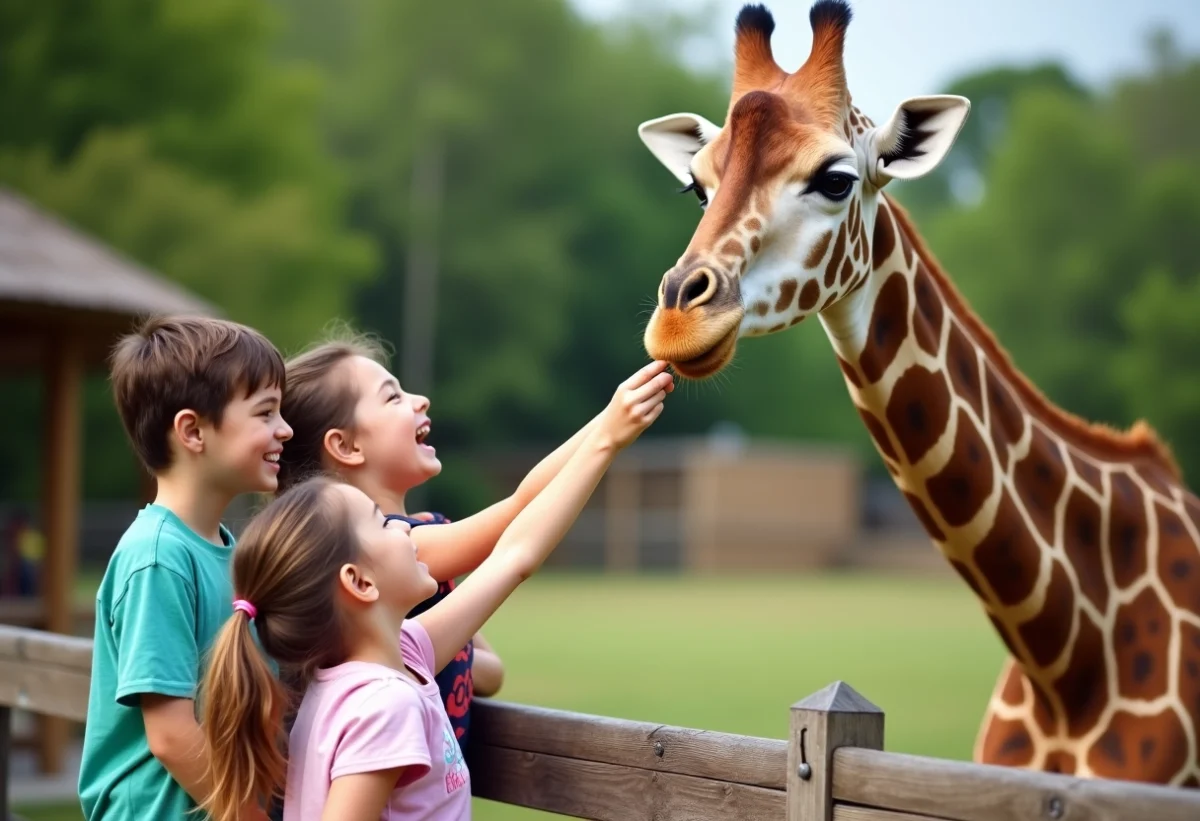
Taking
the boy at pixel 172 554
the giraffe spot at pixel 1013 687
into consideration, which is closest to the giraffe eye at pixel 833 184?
the boy at pixel 172 554

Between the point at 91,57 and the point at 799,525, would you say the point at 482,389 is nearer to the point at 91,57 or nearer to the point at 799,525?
the point at 799,525

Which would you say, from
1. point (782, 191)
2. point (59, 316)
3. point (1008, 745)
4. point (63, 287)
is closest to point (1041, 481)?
point (1008, 745)

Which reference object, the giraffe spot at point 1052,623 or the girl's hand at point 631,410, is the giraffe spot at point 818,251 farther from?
the giraffe spot at point 1052,623

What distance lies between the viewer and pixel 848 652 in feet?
50.8

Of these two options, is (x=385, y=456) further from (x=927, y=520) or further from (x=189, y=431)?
(x=927, y=520)

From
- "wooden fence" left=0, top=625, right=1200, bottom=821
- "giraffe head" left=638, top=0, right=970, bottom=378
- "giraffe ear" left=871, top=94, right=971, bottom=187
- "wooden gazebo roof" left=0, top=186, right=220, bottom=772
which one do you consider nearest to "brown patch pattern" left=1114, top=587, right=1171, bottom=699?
"giraffe head" left=638, top=0, right=970, bottom=378

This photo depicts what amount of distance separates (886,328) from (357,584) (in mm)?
1574

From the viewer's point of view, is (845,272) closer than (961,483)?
Yes

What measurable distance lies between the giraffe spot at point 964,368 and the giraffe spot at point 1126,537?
1.68ft

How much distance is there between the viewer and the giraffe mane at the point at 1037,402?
3.51 metres

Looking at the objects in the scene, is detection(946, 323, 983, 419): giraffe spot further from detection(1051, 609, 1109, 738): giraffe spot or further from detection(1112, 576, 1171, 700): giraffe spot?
detection(1112, 576, 1171, 700): giraffe spot

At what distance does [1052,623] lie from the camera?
3.44 m

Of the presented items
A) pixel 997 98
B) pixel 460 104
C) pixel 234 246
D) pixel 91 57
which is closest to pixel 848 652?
pixel 234 246

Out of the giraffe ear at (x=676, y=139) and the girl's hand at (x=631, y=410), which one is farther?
the giraffe ear at (x=676, y=139)
